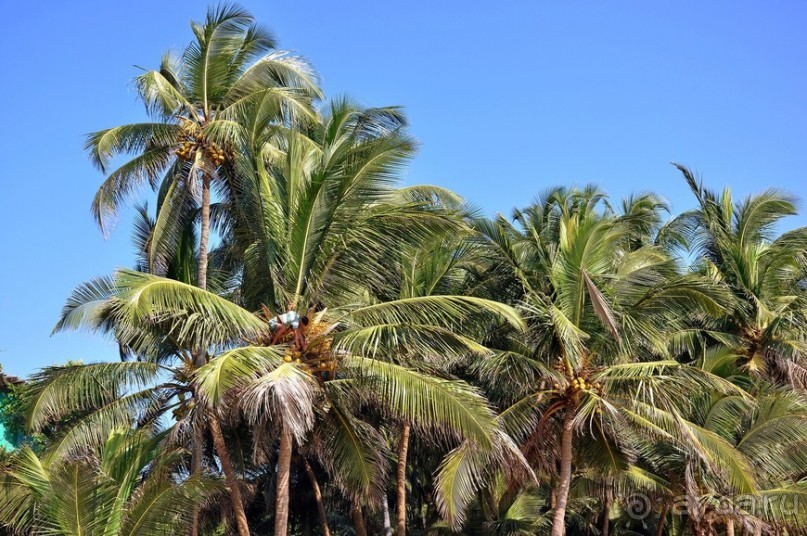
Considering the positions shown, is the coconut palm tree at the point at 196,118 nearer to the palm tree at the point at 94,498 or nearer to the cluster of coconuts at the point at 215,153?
the cluster of coconuts at the point at 215,153

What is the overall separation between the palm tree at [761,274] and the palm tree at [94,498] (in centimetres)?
1386

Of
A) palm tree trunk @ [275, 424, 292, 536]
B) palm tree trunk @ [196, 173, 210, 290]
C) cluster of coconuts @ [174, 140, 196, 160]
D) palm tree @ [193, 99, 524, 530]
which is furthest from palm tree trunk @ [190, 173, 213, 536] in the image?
palm tree trunk @ [275, 424, 292, 536]

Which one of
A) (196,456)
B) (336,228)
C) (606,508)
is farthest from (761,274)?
(196,456)

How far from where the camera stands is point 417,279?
62.0ft

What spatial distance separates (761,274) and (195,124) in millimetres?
13950

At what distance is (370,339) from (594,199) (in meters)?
10.2

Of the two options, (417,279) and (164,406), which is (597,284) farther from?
(164,406)

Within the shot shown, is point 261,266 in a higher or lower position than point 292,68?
lower

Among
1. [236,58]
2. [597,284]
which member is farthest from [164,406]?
[597,284]

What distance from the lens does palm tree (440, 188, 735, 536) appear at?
54.6ft

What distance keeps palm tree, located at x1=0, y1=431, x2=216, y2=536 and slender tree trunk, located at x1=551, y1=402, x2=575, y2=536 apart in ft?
21.2

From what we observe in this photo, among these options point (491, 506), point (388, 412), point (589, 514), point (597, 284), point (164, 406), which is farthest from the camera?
→ point (589, 514)

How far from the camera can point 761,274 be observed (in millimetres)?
22812

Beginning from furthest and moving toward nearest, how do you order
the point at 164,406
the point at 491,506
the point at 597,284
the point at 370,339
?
the point at 491,506, the point at 164,406, the point at 597,284, the point at 370,339
